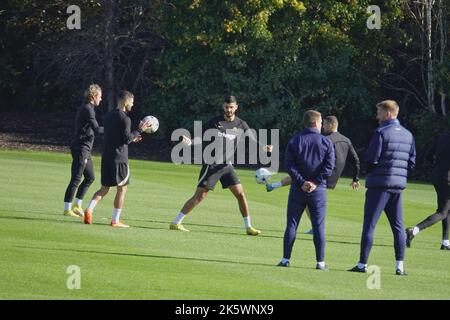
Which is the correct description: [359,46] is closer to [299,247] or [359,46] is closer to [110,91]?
[110,91]

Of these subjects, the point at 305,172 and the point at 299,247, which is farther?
the point at 299,247

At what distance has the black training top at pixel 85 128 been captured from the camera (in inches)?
778

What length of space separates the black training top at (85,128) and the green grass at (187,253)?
1.26 m

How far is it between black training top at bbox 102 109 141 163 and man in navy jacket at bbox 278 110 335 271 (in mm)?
4562

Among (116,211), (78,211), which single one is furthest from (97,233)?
(78,211)

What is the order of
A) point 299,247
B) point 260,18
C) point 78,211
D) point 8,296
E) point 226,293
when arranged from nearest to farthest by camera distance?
1. point 8,296
2. point 226,293
3. point 299,247
4. point 78,211
5. point 260,18

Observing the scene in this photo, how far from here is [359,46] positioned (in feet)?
143

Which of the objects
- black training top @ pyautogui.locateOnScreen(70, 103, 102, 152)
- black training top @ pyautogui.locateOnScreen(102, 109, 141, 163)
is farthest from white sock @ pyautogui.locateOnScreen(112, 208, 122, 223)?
black training top @ pyautogui.locateOnScreen(70, 103, 102, 152)

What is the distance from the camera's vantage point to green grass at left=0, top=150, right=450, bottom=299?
12.7 meters

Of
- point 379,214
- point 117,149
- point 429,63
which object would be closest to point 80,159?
point 117,149

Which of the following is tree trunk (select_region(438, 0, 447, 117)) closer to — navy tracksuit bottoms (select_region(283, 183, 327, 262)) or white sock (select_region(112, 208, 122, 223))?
white sock (select_region(112, 208, 122, 223))

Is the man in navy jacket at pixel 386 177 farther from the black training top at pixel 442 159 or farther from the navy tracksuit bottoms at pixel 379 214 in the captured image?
the black training top at pixel 442 159

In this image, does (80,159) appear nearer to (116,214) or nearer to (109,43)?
(116,214)

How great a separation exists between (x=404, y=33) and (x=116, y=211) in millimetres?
25466
